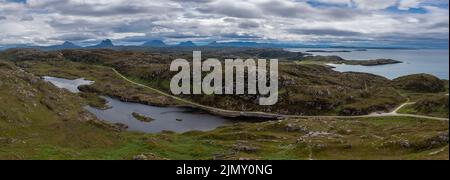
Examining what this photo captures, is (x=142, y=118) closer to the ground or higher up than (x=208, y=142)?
closer to the ground

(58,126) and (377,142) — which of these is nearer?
(377,142)

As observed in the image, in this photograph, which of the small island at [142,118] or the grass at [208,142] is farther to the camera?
the small island at [142,118]

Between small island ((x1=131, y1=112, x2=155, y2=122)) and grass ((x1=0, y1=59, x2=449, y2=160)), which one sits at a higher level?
grass ((x1=0, y1=59, x2=449, y2=160))

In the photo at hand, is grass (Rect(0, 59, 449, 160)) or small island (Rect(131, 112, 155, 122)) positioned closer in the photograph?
grass (Rect(0, 59, 449, 160))

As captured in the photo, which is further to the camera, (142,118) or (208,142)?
(142,118)

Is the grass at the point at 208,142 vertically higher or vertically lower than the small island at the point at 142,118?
higher
